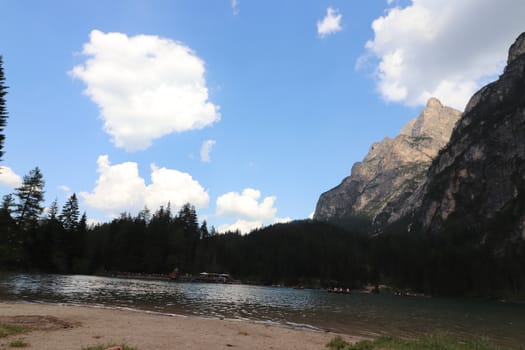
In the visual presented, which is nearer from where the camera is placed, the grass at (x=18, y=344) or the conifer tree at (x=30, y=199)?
the grass at (x=18, y=344)

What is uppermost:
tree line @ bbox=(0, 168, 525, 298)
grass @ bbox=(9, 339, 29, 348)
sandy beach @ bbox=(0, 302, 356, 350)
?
tree line @ bbox=(0, 168, 525, 298)

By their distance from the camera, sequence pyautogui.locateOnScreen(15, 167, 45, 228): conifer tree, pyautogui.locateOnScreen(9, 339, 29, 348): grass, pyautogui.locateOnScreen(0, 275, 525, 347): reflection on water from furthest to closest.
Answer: pyautogui.locateOnScreen(15, 167, 45, 228): conifer tree
pyautogui.locateOnScreen(0, 275, 525, 347): reflection on water
pyautogui.locateOnScreen(9, 339, 29, 348): grass

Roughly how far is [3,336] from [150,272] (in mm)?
149115

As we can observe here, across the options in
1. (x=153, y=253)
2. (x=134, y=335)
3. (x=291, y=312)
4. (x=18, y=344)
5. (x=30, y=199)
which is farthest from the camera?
(x=153, y=253)

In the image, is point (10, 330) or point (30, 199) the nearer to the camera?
point (10, 330)

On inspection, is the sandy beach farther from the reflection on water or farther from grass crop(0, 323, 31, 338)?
the reflection on water

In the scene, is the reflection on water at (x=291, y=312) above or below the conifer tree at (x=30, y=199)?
below

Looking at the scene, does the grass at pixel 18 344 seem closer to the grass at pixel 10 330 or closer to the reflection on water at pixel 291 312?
the grass at pixel 10 330

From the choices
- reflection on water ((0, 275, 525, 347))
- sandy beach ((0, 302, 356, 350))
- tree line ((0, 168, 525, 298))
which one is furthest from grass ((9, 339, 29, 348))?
tree line ((0, 168, 525, 298))

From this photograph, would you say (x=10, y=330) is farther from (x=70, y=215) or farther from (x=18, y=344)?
(x=70, y=215)

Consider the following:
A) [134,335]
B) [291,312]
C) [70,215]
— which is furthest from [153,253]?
[134,335]

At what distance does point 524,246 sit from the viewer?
191m

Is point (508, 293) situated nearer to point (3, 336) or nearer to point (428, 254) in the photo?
point (428, 254)

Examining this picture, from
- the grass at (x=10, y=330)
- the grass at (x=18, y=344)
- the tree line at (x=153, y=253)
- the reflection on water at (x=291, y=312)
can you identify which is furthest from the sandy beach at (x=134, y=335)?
the tree line at (x=153, y=253)
